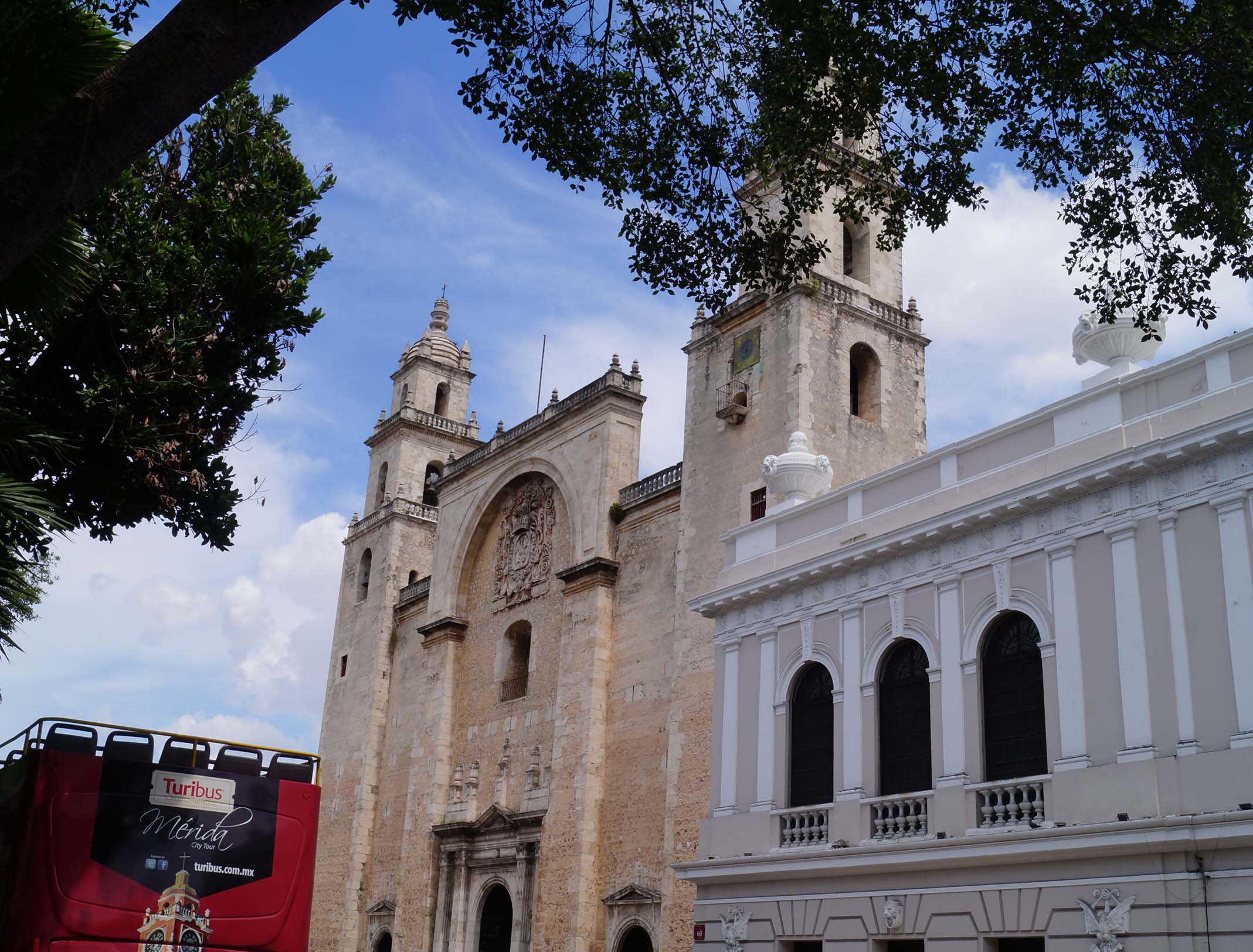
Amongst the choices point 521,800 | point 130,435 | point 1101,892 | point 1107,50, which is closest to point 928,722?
point 1101,892

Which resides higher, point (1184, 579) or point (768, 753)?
point (1184, 579)

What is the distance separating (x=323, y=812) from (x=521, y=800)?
12.4 m

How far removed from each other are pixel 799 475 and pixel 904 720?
452 centimetres

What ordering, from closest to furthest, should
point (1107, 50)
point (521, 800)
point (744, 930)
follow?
point (1107, 50) → point (744, 930) → point (521, 800)

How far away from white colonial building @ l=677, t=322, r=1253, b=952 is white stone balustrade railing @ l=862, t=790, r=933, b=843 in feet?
0.11

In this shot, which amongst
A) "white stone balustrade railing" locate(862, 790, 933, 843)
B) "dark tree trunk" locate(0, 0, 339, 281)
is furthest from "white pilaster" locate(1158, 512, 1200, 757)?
"dark tree trunk" locate(0, 0, 339, 281)

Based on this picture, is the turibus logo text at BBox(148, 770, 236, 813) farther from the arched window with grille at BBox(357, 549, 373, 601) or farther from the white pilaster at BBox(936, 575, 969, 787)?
the arched window with grille at BBox(357, 549, 373, 601)

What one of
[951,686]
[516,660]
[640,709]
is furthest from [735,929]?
[516,660]

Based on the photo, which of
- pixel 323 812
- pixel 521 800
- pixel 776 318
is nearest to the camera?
pixel 776 318

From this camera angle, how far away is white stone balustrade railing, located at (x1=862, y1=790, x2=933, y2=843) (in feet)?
45.3

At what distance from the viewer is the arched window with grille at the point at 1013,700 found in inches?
513

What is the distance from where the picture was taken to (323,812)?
125 feet

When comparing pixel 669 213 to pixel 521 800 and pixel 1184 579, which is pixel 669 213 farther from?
pixel 521 800

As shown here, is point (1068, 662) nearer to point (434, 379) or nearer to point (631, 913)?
point (631, 913)
